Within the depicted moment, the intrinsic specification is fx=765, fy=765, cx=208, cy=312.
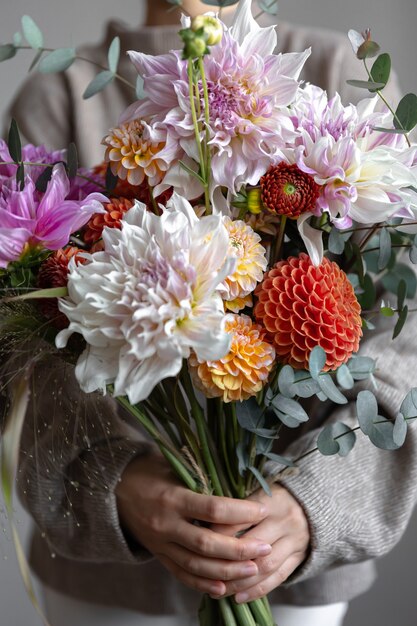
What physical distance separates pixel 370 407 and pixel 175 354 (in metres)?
0.22

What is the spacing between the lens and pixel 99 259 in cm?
44

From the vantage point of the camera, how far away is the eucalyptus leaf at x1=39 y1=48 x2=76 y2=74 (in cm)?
56

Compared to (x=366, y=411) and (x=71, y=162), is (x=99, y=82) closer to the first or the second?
(x=71, y=162)

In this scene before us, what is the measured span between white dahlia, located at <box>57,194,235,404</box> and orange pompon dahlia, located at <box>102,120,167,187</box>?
5 cm

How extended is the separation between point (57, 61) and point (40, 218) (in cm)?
16

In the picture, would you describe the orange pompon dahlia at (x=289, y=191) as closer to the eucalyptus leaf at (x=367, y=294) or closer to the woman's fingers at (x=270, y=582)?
the eucalyptus leaf at (x=367, y=294)

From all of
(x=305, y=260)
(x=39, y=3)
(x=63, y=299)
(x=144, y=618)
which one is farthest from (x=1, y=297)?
(x=39, y=3)

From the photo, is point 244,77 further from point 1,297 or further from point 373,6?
point 373,6

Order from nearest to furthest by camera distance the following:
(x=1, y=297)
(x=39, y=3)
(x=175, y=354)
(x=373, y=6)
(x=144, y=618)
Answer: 1. (x=175, y=354)
2. (x=1, y=297)
3. (x=144, y=618)
4. (x=373, y=6)
5. (x=39, y=3)

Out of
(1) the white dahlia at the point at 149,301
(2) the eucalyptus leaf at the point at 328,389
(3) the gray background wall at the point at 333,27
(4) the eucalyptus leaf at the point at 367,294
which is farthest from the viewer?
(3) the gray background wall at the point at 333,27

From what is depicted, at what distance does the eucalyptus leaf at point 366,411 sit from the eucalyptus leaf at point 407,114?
0.61 feet

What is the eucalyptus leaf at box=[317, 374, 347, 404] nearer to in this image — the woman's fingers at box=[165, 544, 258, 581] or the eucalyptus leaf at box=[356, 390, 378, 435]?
the eucalyptus leaf at box=[356, 390, 378, 435]

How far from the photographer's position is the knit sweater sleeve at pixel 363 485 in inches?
26.0

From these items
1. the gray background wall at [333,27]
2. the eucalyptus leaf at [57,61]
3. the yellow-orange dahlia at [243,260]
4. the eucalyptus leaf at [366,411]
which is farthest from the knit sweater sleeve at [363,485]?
the gray background wall at [333,27]
